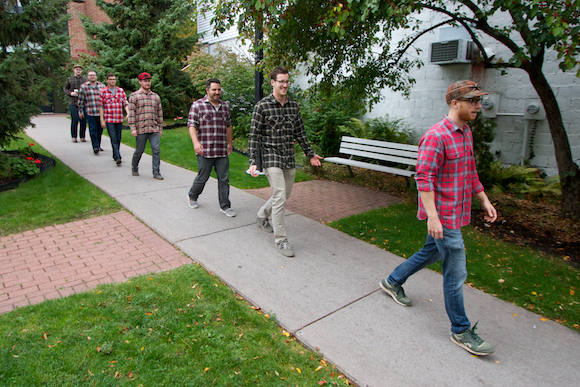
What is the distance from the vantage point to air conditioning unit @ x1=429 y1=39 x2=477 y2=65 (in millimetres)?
8508

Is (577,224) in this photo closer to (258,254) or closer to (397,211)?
(397,211)

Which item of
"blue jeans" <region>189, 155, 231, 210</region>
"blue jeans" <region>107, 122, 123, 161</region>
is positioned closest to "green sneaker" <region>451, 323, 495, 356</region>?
"blue jeans" <region>189, 155, 231, 210</region>

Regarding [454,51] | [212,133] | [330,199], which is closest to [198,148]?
[212,133]

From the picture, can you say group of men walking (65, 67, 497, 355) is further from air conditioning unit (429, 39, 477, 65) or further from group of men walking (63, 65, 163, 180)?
air conditioning unit (429, 39, 477, 65)

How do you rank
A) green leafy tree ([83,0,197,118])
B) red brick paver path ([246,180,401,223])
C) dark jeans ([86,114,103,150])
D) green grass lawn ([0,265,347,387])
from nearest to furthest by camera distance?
green grass lawn ([0,265,347,387]) < red brick paver path ([246,180,401,223]) < dark jeans ([86,114,103,150]) < green leafy tree ([83,0,197,118])

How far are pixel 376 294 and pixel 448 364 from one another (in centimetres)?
104

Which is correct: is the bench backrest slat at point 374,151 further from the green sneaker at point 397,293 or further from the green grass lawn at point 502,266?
the green sneaker at point 397,293

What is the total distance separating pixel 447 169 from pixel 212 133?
3.54m

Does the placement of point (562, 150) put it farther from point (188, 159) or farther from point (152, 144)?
point (188, 159)

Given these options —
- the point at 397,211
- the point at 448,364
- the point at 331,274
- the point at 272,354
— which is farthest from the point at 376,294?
the point at 397,211

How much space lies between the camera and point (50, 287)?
3738 mm

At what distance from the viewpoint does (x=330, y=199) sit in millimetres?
7117

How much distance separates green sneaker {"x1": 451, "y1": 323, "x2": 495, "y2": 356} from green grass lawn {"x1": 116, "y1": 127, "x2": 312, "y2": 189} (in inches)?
204

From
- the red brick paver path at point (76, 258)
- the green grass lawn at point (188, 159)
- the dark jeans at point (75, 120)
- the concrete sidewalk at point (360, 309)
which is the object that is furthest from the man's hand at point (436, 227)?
the dark jeans at point (75, 120)
